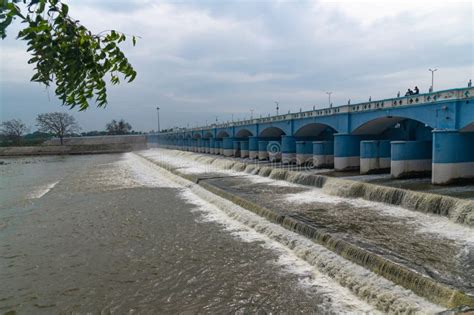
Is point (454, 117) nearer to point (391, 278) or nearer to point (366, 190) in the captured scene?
point (366, 190)

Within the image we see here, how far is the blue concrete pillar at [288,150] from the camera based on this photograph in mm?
32469

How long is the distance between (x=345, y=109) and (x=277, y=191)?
916 centimetres

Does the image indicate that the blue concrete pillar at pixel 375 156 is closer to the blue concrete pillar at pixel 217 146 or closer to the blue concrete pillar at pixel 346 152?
the blue concrete pillar at pixel 346 152

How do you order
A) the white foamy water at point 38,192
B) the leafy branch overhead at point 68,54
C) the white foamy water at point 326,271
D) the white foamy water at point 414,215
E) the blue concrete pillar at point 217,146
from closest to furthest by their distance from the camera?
the leafy branch overhead at point 68,54
the white foamy water at point 326,271
the white foamy water at point 414,215
the white foamy water at point 38,192
the blue concrete pillar at point 217,146

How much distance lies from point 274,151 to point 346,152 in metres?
12.1

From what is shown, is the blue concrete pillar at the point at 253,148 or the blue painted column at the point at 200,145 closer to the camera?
the blue concrete pillar at the point at 253,148

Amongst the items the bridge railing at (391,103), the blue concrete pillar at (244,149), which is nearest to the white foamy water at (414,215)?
the bridge railing at (391,103)

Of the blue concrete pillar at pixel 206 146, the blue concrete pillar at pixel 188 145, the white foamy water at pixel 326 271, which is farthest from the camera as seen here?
the blue concrete pillar at pixel 188 145

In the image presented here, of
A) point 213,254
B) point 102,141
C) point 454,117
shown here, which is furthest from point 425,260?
point 102,141

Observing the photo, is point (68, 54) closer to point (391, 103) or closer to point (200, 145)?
point (391, 103)

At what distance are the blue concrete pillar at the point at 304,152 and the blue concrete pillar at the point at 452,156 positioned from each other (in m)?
13.7

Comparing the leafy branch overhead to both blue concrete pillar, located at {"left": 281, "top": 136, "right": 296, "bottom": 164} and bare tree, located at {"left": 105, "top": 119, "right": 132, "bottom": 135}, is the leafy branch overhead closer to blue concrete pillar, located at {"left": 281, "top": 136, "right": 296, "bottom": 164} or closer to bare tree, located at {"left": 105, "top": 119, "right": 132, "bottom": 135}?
blue concrete pillar, located at {"left": 281, "top": 136, "right": 296, "bottom": 164}

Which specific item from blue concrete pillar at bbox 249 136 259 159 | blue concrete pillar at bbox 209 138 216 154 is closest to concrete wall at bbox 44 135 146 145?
blue concrete pillar at bbox 209 138 216 154

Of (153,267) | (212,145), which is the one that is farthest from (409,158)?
(212,145)
